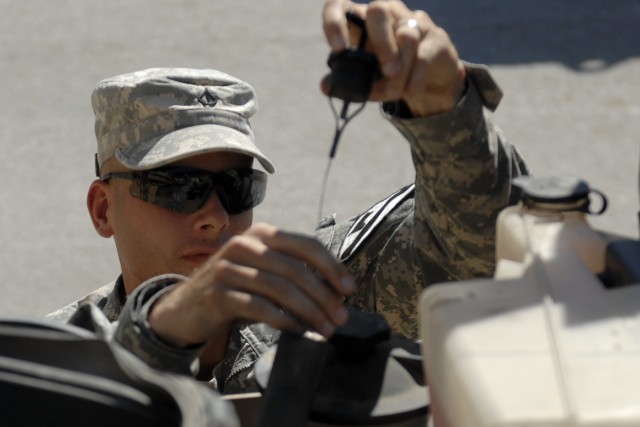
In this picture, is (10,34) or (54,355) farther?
(10,34)

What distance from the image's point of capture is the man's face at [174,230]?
239 cm

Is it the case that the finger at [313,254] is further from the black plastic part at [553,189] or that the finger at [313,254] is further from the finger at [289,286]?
the black plastic part at [553,189]

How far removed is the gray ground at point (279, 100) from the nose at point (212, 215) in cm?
270

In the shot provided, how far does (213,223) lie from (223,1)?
5.01 metres

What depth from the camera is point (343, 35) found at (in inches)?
57.8

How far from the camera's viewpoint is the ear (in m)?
2.63

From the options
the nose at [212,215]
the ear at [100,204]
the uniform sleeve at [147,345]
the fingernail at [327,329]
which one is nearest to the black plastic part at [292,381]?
the fingernail at [327,329]

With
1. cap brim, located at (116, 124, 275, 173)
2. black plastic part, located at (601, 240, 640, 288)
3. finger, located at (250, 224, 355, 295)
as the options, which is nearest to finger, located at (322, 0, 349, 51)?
finger, located at (250, 224, 355, 295)

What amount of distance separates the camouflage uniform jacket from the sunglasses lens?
9.7 inches

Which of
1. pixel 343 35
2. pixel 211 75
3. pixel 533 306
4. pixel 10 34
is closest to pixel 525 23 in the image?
pixel 10 34

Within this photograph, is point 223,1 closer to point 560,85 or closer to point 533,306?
point 560,85

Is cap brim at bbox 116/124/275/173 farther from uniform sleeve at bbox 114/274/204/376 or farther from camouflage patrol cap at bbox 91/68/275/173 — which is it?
uniform sleeve at bbox 114/274/204/376

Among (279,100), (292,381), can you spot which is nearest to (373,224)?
(292,381)

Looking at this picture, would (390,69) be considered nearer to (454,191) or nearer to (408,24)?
(408,24)
